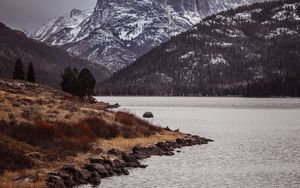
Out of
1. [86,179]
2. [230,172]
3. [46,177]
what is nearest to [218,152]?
[230,172]

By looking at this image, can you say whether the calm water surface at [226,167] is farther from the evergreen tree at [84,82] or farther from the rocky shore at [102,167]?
the evergreen tree at [84,82]

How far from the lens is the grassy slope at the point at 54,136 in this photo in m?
39.0

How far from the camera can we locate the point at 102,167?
4431 cm

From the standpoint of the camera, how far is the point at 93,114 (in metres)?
70.6

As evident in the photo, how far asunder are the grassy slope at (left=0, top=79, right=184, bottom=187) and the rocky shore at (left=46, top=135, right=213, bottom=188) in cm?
110

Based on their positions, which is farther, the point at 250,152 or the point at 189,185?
the point at 250,152

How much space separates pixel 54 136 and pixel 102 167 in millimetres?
8331

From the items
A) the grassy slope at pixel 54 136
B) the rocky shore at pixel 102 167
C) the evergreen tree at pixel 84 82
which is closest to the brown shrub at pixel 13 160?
the grassy slope at pixel 54 136

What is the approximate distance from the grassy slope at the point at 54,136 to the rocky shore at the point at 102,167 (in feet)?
3.61

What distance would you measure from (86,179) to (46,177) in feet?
14.9

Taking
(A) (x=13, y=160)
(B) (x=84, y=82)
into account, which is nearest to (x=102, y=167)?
(A) (x=13, y=160)

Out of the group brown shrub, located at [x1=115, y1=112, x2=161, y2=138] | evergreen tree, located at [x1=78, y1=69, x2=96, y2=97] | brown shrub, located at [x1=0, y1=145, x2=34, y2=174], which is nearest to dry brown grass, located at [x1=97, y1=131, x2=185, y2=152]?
brown shrub, located at [x1=115, y1=112, x2=161, y2=138]

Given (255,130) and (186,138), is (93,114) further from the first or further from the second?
(255,130)

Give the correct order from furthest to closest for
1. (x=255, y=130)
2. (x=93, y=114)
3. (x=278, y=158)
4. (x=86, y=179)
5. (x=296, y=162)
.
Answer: (x=255, y=130) → (x=93, y=114) → (x=278, y=158) → (x=296, y=162) → (x=86, y=179)
